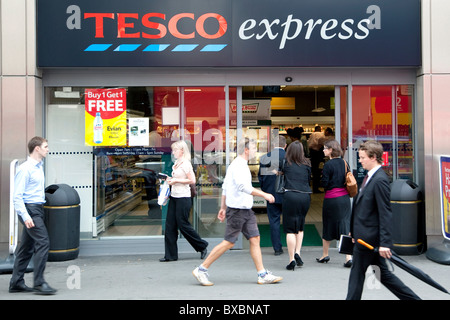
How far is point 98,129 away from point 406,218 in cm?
522

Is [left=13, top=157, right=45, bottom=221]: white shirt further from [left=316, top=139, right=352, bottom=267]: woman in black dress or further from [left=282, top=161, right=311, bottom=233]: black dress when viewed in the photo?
[left=316, top=139, right=352, bottom=267]: woman in black dress

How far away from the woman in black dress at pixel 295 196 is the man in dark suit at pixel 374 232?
7.74 ft

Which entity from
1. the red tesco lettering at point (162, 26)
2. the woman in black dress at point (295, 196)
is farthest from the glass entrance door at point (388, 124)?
the red tesco lettering at point (162, 26)

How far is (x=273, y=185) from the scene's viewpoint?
27.1 feet

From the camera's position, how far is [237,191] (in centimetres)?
608

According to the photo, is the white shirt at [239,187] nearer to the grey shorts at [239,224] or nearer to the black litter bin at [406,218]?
the grey shorts at [239,224]

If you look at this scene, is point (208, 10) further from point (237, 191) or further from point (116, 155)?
point (237, 191)

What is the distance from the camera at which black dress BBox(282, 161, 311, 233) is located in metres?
7.03

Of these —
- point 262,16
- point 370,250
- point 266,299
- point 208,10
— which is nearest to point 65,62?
point 208,10

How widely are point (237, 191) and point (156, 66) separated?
122 inches

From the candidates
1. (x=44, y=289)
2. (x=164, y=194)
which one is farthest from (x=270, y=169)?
(x=44, y=289)

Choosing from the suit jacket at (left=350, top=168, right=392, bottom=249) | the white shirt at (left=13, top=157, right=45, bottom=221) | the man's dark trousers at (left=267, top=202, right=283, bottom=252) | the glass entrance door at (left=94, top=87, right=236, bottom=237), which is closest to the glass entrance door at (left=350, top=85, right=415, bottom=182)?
the man's dark trousers at (left=267, top=202, right=283, bottom=252)

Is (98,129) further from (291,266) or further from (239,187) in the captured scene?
(291,266)

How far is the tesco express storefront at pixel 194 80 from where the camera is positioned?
8117 mm
